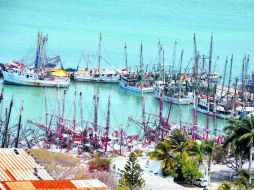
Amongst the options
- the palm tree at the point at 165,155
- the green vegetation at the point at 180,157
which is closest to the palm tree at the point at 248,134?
the green vegetation at the point at 180,157

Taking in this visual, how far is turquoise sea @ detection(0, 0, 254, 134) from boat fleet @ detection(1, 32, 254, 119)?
1.42 m

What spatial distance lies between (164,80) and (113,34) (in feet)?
162

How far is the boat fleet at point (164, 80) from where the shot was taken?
7869 cm

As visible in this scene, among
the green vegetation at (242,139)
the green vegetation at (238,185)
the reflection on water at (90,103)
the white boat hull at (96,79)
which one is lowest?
the reflection on water at (90,103)

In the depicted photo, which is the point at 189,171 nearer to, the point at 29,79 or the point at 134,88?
the point at 134,88

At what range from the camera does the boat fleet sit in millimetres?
78688

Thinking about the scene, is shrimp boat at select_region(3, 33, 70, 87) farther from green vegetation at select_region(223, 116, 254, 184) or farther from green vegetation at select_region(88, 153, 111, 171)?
green vegetation at select_region(223, 116, 254, 184)

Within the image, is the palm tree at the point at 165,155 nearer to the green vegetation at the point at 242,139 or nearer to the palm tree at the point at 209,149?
the palm tree at the point at 209,149

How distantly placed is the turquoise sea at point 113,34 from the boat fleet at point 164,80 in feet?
4.66

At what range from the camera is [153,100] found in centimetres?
8438

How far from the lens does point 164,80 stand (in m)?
87.3

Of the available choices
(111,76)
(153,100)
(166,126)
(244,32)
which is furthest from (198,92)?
(244,32)

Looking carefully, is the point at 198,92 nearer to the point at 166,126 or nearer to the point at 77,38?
the point at 166,126

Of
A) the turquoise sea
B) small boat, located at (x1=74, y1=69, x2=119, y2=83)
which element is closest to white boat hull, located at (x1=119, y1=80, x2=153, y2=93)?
the turquoise sea
